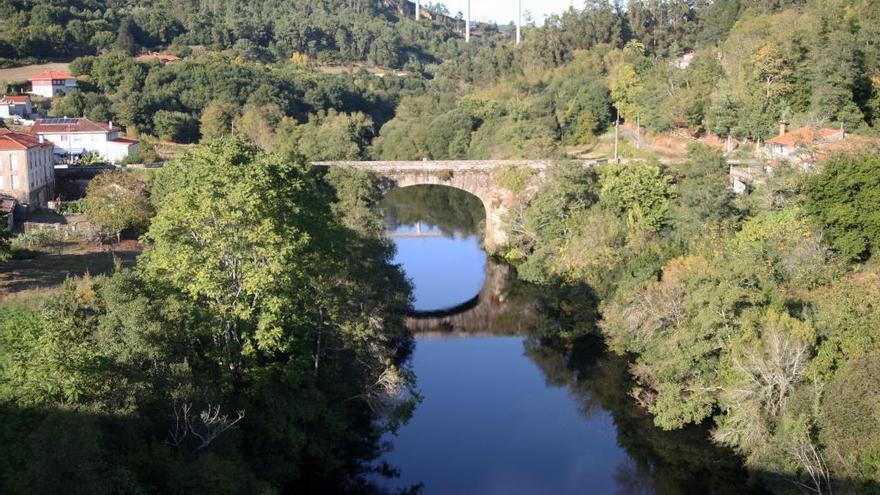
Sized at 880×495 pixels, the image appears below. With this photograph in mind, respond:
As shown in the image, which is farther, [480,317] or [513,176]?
[513,176]

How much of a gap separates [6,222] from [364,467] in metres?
19.2

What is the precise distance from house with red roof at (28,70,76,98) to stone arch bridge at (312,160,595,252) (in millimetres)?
35329

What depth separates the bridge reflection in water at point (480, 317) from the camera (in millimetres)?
33969

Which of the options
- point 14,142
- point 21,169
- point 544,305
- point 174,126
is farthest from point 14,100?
point 544,305

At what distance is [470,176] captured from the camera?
4609cm

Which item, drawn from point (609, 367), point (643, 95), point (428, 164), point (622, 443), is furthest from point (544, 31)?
point (622, 443)

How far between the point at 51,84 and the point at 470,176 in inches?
1585

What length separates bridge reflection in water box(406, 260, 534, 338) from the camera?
111 feet

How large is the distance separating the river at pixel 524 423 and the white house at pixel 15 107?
3787 centimetres

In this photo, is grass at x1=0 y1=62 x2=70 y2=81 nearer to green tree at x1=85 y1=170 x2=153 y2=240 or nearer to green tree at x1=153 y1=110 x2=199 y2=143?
green tree at x1=153 y1=110 x2=199 y2=143

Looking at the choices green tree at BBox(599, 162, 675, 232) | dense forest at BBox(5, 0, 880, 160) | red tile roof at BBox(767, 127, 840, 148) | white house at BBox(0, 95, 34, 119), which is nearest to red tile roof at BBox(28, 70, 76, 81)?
dense forest at BBox(5, 0, 880, 160)

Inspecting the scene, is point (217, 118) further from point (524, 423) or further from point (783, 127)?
point (524, 423)

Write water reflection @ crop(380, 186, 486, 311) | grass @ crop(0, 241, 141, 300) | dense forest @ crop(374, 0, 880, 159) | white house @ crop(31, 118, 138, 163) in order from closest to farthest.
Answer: grass @ crop(0, 241, 141, 300) → water reflection @ crop(380, 186, 486, 311) → dense forest @ crop(374, 0, 880, 159) → white house @ crop(31, 118, 138, 163)

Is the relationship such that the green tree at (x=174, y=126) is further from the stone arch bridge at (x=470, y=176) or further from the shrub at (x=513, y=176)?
the shrub at (x=513, y=176)
